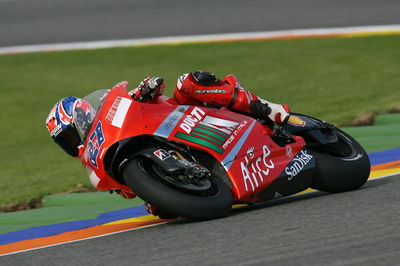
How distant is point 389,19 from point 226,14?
3.64 m

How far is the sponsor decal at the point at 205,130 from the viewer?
17.8ft

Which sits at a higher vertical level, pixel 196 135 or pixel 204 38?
→ pixel 196 135

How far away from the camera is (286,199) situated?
6.04 metres

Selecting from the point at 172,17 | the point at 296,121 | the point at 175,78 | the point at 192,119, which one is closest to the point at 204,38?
the point at 172,17

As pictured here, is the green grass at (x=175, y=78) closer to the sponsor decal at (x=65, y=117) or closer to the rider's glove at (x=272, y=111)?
the sponsor decal at (x=65, y=117)

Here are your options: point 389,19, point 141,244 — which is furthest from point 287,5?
point 141,244

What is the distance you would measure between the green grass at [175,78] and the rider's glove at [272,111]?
2869 millimetres

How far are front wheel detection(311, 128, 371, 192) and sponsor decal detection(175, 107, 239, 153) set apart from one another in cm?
77

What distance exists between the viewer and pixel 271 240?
4.43m

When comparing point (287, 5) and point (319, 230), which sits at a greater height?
point (319, 230)

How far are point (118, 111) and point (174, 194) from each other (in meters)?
0.75

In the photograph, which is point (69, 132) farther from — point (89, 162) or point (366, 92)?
point (366, 92)

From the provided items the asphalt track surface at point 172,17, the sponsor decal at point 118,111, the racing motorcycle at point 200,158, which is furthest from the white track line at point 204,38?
the sponsor decal at point 118,111

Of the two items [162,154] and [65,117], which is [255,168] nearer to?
[162,154]
